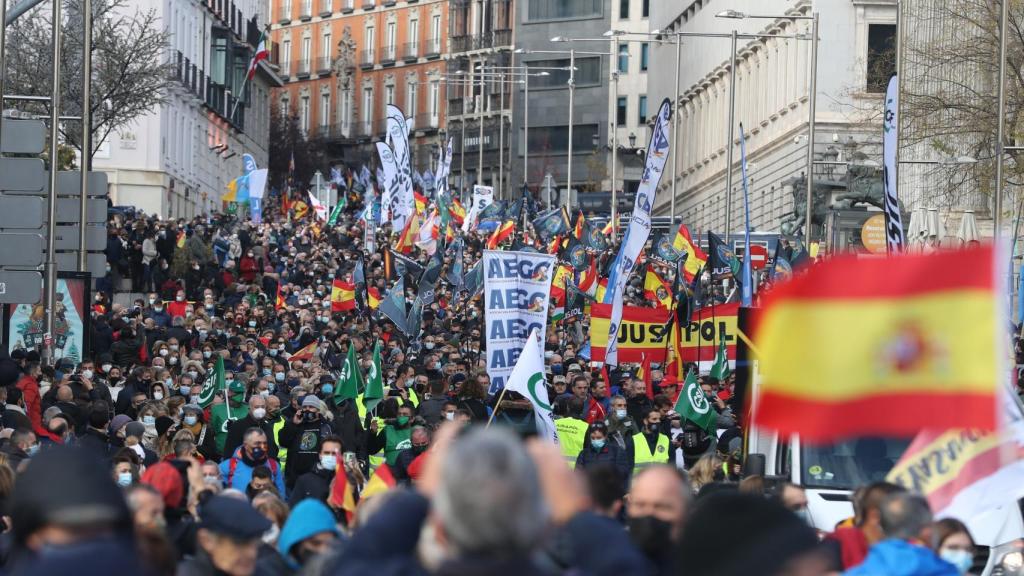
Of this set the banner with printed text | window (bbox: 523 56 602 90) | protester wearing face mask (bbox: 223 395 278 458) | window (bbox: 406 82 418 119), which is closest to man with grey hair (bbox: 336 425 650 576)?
protester wearing face mask (bbox: 223 395 278 458)

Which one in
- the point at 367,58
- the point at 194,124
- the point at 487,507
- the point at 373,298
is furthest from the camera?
the point at 367,58

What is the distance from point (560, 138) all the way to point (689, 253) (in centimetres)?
8088

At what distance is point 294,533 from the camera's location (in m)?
8.26

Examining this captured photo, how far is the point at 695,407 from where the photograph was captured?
21.3 metres

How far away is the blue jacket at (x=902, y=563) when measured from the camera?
770cm

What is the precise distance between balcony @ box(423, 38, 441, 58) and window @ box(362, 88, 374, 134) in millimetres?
8174

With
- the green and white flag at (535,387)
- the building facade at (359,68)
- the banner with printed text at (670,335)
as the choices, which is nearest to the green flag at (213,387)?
the banner with printed text at (670,335)

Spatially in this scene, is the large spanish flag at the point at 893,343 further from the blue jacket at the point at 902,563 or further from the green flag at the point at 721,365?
the green flag at the point at 721,365

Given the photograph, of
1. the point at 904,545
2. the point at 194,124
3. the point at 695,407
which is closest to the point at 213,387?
the point at 695,407

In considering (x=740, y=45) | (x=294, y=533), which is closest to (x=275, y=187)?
(x=740, y=45)

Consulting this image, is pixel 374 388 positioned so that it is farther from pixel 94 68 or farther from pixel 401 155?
pixel 401 155

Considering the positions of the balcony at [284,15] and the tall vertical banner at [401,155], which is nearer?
the tall vertical banner at [401,155]

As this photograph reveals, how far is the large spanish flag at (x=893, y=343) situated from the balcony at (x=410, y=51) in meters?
134

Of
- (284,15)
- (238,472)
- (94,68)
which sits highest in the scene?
(284,15)
